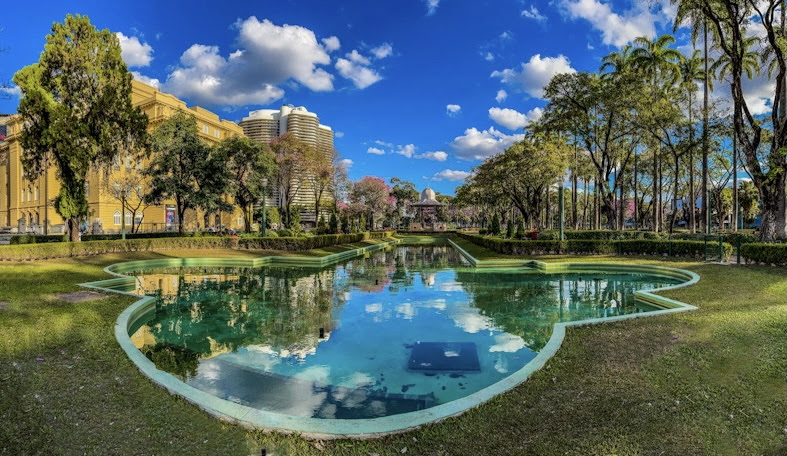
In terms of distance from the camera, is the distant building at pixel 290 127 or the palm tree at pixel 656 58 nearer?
the palm tree at pixel 656 58

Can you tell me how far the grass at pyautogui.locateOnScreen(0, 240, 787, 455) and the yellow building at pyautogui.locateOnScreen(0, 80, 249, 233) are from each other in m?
38.4

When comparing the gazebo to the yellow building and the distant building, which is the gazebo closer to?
the distant building

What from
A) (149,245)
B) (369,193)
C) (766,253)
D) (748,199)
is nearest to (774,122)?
(766,253)

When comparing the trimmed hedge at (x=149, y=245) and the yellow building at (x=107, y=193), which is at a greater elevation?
the yellow building at (x=107, y=193)

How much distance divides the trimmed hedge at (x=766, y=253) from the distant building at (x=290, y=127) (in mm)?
48607

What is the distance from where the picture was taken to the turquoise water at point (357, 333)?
19.0 ft

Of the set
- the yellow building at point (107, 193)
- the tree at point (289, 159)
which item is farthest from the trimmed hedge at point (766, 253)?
the yellow building at point (107, 193)

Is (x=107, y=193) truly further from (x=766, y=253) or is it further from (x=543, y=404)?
(x=766, y=253)

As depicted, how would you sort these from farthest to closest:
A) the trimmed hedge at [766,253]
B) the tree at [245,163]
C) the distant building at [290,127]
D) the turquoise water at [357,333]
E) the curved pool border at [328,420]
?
the distant building at [290,127], the tree at [245,163], the trimmed hedge at [766,253], the turquoise water at [357,333], the curved pool border at [328,420]

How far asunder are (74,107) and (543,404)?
1067 inches

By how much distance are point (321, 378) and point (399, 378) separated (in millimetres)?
1218

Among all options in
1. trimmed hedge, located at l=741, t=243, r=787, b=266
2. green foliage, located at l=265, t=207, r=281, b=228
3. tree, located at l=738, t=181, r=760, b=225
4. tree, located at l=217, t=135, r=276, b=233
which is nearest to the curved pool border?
trimmed hedge, located at l=741, t=243, r=787, b=266

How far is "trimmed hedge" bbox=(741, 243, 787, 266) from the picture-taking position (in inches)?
547

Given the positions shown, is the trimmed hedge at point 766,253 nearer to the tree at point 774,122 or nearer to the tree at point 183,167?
the tree at point 774,122
